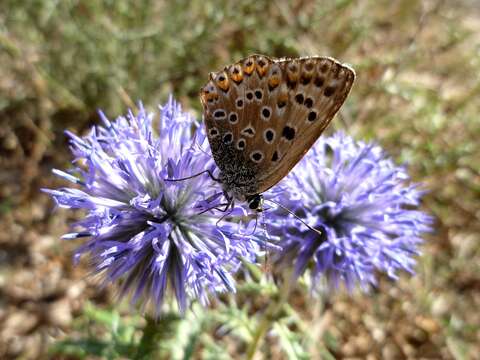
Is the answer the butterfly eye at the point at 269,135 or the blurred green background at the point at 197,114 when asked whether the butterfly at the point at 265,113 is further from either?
the blurred green background at the point at 197,114

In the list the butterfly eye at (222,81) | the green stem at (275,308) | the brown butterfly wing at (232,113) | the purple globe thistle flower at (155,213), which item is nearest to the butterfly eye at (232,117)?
the brown butterfly wing at (232,113)

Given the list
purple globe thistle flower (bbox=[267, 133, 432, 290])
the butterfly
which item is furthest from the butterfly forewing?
purple globe thistle flower (bbox=[267, 133, 432, 290])

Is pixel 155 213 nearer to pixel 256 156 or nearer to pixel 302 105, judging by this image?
pixel 256 156

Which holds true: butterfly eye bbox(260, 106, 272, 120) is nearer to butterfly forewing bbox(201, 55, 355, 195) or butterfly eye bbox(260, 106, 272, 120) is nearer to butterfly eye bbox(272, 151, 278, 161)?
butterfly forewing bbox(201, 55, 355, 195)

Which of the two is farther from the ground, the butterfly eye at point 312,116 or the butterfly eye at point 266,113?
the butterfly eye at point 266,113

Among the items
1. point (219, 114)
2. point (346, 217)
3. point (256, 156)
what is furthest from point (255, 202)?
point (346, 217)

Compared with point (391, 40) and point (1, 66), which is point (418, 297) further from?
point (1, 66)

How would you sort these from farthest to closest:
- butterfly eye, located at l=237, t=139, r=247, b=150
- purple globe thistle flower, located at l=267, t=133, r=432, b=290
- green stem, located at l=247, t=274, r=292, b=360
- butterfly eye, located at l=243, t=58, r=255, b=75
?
green stem, located at l=247, t=274, r=292, b=360
purple globe thistle flower, located at l=267, t=133, r=432, b=290
butterfly eye, located at l=237, t=139, r=247, b=150
butterfly eye, located at l=243, t=58, r=255, b=75
